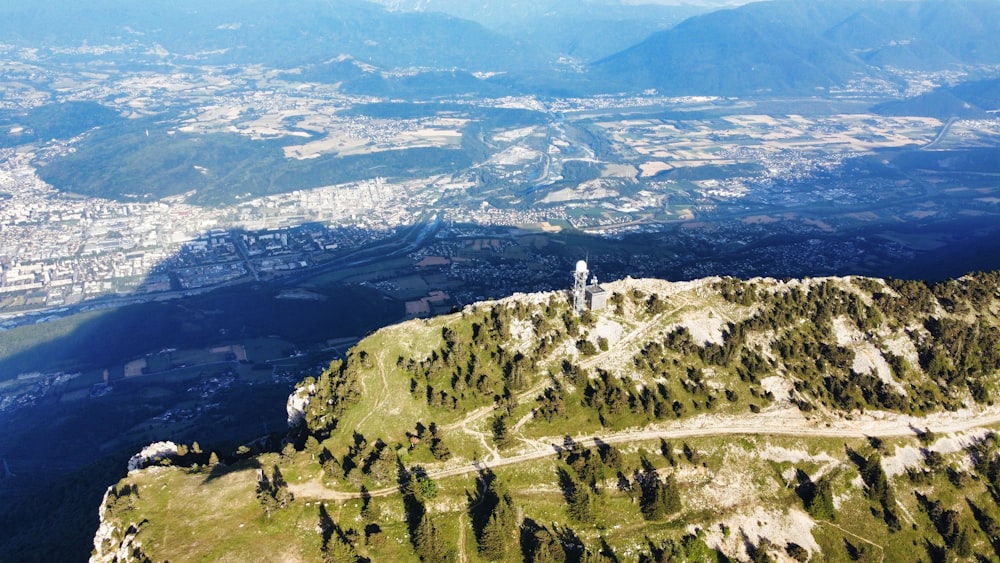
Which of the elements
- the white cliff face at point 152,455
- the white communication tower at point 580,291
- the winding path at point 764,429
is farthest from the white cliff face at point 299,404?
the white communication tower at point 580,291

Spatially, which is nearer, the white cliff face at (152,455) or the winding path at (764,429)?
the winding path at (764,429)

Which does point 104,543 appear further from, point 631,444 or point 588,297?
point 588,297

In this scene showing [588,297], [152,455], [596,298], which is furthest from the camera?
[588,297]

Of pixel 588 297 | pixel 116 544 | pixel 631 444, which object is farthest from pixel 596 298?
pixel 116 544

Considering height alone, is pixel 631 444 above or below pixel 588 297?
below

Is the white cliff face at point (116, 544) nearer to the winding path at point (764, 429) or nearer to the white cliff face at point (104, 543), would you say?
the white cliff face at point (104, 543)

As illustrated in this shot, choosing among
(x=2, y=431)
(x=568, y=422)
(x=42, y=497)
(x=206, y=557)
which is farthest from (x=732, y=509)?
(x=2, y=431)
